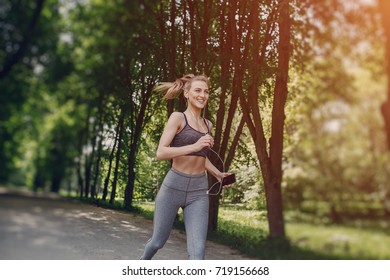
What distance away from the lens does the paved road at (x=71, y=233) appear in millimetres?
3686

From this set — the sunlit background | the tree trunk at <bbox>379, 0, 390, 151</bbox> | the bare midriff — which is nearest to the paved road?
the sunlit background

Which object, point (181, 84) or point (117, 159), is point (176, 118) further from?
point (117, 159)

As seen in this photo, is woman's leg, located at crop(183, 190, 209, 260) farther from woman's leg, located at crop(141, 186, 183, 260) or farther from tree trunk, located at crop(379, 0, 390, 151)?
tree trunk, located at crop(379, 0, 390, 151)

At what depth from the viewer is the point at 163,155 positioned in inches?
127

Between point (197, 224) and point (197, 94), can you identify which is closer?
point (197, 224)

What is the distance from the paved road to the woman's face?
128cm

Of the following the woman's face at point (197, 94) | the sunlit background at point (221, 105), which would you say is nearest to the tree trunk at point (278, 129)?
the sunlit background at point (221, 105)

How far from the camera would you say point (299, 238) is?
156 inches

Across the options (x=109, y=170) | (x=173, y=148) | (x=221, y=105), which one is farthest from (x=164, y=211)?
(x=221, y=105)

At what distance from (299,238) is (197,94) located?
1428mm

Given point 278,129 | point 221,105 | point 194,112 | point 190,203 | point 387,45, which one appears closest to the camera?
point 190,203

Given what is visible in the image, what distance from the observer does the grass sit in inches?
145

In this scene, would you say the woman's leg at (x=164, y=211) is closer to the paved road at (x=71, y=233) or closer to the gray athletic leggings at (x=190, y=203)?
the gray athletic leggings at (x=190, y=203)
